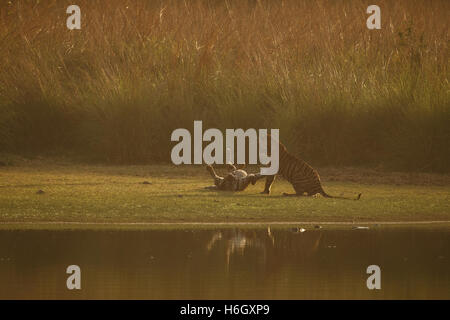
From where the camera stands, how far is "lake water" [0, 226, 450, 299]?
7.47 meters

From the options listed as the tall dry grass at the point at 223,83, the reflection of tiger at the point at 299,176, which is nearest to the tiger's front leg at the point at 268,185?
the reflection of tiger at the point at 299,176

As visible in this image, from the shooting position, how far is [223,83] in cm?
1772

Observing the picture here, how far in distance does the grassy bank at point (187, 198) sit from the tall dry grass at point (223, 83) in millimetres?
1083

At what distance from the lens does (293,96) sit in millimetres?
17031

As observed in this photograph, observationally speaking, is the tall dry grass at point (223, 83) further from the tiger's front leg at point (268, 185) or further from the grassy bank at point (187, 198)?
the tiger's front leg at point (268, 185)

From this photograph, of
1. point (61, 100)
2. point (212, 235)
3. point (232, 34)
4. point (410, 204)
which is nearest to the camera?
point (212, 235)

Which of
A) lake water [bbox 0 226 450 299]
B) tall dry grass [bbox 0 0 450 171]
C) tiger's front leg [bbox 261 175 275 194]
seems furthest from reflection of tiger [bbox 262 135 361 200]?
tall dry grass [bbox 0 0 450 171]

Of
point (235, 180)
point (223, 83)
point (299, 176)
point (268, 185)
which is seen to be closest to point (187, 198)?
point (235, 180)

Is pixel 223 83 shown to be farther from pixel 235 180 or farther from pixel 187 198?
pixel 187 198

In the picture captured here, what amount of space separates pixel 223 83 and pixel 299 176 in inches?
191
